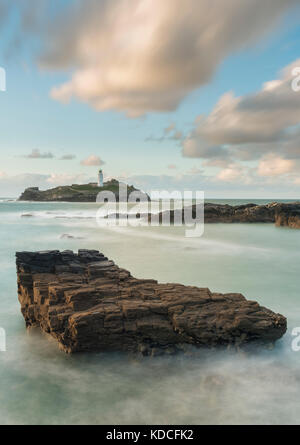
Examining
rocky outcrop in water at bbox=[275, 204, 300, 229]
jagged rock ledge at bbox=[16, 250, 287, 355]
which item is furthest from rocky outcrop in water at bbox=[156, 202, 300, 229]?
jagged rock ledge at bbox=[16, 250, 287, 355]

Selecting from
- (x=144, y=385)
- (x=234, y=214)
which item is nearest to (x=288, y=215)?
(x=234, y=214)

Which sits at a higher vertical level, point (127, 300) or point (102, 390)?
point (127, 300)

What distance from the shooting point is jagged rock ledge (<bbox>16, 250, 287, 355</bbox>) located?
5371 mm

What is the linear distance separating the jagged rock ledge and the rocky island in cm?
12460

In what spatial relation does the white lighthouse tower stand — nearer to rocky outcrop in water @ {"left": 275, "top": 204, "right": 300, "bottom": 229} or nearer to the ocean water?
rocky outcrop in water @ {"left": 275, "top": 204, "right": 300, "bottom": 229}

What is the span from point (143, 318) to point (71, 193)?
132644 millimetres

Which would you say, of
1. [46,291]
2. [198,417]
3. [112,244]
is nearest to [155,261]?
[112,244]

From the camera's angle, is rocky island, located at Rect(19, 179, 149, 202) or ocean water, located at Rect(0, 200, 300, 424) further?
rocky island, located at Rect(19, 179, 149, 202)

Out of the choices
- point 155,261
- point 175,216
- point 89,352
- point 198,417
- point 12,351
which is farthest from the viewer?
point 175,216
